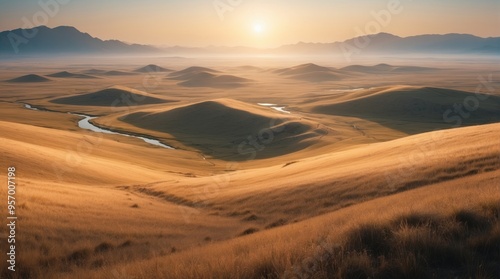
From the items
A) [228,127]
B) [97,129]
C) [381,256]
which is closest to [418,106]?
[228,127]

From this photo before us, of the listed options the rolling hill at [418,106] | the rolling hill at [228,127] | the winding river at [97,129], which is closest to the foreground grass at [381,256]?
the rolling hill at [228,127]

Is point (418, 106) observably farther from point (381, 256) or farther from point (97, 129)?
point (381, 256)

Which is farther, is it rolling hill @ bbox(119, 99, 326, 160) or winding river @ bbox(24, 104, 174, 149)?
winding river @ bbox(24, 104, 174, 149)

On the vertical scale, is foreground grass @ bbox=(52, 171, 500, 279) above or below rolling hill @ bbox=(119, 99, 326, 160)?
above

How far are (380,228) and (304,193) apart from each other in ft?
54.2

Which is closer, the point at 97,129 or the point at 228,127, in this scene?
the point at 97,129

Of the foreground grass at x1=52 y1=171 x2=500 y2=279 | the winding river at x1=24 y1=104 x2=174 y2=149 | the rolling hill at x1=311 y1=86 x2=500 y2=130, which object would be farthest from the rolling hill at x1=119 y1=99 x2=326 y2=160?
the foreground grass at x1=52 y1=171 x2=500 y2=279

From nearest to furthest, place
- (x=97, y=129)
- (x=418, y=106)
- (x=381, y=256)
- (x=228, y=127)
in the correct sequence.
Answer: (x=381, y=256) < (x=97, y=129) < (x=228, y=127) < (x=418, y=106)

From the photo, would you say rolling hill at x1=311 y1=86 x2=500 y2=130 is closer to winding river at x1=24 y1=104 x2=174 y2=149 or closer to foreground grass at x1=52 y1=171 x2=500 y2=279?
winding river at x1=24 y1=104 x2=174 y2=149

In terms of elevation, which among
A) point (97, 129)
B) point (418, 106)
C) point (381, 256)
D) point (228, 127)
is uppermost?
point (381, 256)

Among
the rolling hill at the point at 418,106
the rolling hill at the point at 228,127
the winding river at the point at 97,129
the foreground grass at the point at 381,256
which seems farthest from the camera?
the rolling hill at the point at 418,106

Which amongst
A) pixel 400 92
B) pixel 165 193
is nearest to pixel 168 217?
pixel 165 193

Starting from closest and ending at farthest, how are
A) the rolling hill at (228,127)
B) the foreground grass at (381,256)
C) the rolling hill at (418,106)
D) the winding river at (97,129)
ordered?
the foreground grass at (381,256), the rolling hill at (228,127), the winding river at (97,129), the rolling hill at (418,106)

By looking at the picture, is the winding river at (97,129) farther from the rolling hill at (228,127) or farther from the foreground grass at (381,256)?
the foreground grass at (381,256)
